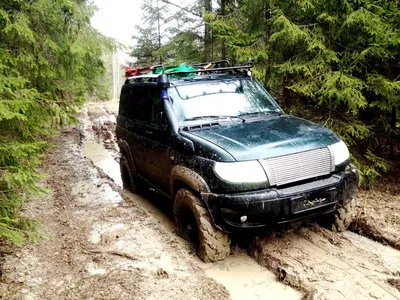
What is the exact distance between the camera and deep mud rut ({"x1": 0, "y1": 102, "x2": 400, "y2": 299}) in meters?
3.37

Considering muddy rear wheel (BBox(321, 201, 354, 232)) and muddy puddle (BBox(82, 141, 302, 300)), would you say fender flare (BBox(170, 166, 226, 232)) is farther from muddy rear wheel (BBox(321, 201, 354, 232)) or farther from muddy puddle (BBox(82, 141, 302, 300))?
muddy rear wheel (BBox(321, 201, 354, 232))

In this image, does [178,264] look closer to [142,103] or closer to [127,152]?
[142,103]

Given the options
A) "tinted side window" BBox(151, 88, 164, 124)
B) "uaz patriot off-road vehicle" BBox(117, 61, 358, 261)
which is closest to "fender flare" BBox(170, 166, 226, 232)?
"uaz patriot off-road vehicle" BBox(117, 61, 358, 261)

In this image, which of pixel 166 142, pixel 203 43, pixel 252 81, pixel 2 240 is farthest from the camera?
pixel 203 43

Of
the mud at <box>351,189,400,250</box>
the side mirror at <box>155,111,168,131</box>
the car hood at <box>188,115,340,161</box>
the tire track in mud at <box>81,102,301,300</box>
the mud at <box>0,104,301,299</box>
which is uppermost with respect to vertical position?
the side mirror at <box>155,111,168,131</box>

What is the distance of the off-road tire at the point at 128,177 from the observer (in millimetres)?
6590

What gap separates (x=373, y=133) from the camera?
611 cm

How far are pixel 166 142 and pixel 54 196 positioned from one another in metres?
3.30

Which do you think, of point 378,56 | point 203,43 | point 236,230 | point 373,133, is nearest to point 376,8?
point 378,56

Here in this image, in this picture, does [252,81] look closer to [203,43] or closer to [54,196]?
[54,196]

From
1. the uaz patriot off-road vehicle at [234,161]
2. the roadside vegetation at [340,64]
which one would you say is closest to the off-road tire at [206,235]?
the uaz patriot off-road vehicle at [234,161]

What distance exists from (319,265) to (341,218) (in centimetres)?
99

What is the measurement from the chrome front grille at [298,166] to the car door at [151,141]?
5.14ft

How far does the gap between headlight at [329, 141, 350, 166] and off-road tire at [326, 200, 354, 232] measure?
78 centimetres
